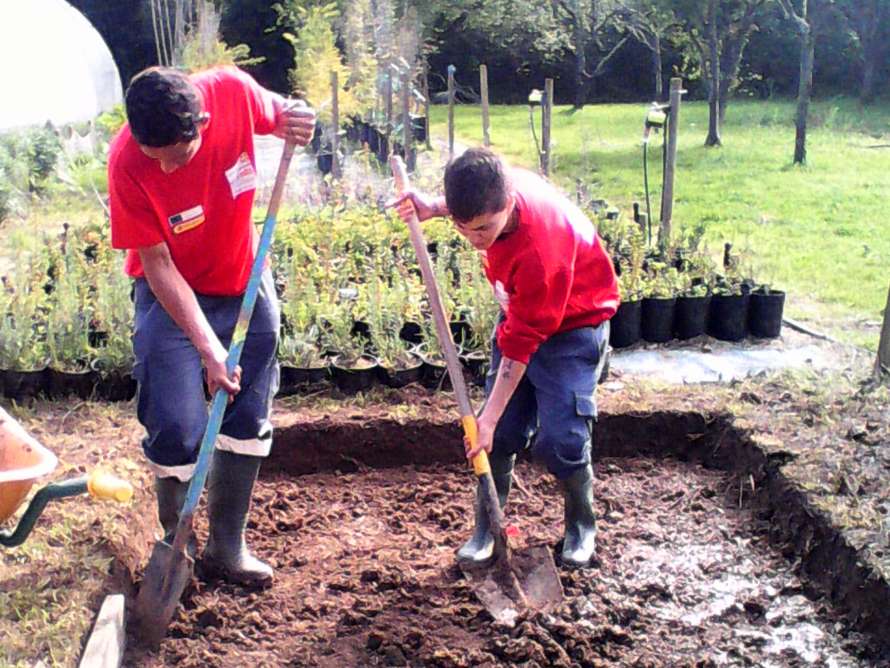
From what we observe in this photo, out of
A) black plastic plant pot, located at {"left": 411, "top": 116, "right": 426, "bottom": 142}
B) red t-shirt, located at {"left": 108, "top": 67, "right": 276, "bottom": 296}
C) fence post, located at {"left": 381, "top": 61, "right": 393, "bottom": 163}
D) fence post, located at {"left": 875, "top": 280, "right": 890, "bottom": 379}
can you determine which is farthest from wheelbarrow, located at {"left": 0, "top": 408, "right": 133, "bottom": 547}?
black plastic plant pot, located at {"left": 411, "top": 116, "right": 426, "bottom": 142}

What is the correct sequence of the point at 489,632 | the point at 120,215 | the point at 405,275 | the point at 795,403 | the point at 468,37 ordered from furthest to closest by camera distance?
the point at 468,37, the point at 405,275, the point at 795,403, the point at 489,632, the point at 120,215

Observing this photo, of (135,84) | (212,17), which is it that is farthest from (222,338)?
(212,17)

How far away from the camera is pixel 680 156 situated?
13688 millimetres

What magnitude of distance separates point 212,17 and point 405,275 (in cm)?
869

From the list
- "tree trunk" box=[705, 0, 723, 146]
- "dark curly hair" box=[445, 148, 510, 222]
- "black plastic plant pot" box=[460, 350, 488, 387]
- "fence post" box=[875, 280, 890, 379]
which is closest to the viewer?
"dark curly hair" box=[445, 148, 510, 222]

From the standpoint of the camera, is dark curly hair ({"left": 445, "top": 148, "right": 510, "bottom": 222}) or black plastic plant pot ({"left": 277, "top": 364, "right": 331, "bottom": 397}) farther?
black plastic plant pot ({"left": 277, "top": 364, "right": 331, "bottom": 397})

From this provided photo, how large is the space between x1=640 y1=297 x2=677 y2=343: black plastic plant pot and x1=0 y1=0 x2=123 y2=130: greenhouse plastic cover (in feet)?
29.1

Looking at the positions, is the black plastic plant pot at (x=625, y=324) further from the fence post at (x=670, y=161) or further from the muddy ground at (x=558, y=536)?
the fence post at (x=670, y=161)

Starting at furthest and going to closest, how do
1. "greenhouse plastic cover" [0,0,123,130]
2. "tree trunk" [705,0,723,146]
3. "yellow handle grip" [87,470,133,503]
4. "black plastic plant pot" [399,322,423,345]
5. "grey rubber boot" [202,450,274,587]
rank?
"tree trunk" [705,0,723,146], "greenhouse plastic cover" [0,0,123,130], "black plastic plant pot" [399,322,423,345], "grey rubber boot" [202,450,274,587], "yellow handle grip" [87,470,133,503]

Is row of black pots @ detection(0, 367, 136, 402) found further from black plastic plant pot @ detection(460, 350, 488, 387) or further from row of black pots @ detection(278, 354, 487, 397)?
black plastic plant pot @ detection(460, 350, 488, 387)

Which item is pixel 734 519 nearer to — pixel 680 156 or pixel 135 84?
pixel 135 84

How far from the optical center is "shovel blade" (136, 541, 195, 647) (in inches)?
114

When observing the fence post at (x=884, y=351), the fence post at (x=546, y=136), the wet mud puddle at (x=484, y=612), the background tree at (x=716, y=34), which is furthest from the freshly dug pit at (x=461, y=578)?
the background tree at (x=716, y=34)

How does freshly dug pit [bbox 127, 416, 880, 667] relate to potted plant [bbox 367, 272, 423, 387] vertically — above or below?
below
